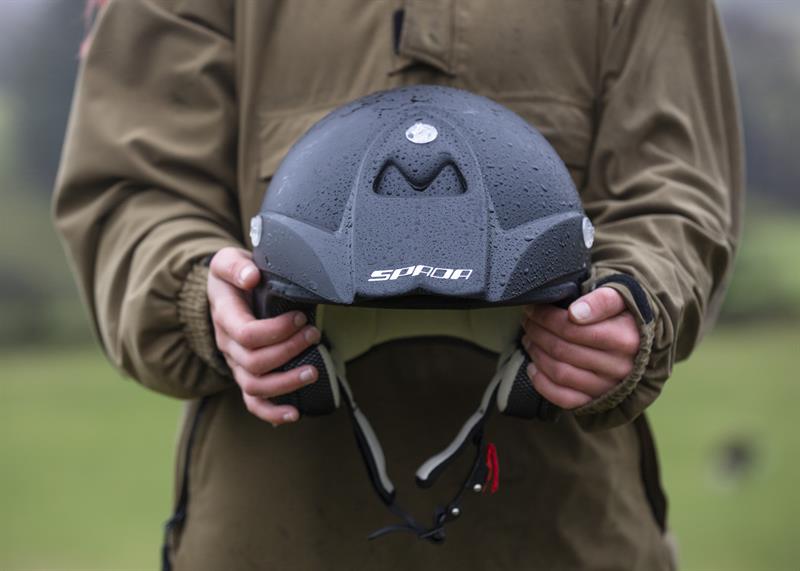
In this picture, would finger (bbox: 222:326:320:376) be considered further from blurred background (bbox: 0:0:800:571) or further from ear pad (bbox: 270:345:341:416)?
blurred background (bbox: 0:0:800:571)

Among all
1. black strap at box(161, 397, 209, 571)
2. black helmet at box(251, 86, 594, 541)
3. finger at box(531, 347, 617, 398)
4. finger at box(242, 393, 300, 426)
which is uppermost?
black helmet at box(251, 86, 594, 541)

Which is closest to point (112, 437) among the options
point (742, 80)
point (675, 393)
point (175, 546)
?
point (675, 393)

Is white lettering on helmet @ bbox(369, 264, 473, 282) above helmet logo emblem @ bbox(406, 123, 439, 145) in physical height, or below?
below

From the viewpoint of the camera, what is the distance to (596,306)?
4.54 feet

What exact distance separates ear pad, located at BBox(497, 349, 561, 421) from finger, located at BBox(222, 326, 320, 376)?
0.27 meters

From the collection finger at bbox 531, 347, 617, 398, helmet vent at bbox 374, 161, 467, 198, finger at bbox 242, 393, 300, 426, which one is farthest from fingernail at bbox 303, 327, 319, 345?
finger at bbox 531, 347, 617, 398

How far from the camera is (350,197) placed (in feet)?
4.81

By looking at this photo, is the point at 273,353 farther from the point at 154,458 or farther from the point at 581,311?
the point at 154,458

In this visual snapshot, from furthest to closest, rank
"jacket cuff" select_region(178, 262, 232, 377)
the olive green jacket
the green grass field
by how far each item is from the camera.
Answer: the green grass field → the olive green jacket → "jacket cuff" select_region(178, 262, 232, 377)

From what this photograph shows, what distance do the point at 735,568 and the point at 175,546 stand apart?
3315 mm

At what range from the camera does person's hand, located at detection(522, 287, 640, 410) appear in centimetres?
139

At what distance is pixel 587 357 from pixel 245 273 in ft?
1.54

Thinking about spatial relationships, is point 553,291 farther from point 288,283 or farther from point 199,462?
point 199,462

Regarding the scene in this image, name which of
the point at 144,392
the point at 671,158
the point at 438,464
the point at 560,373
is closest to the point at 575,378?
the point at 560,373
